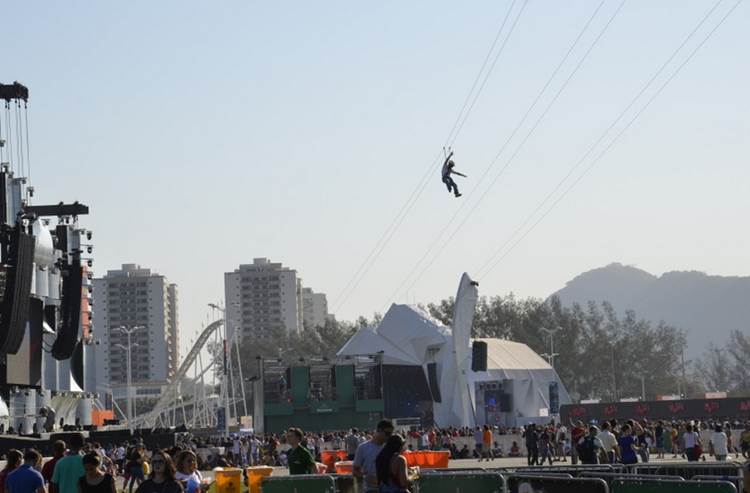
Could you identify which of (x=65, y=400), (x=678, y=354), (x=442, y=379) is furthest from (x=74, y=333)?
(x=678, y=354)

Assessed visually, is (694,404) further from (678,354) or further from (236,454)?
(678,354)

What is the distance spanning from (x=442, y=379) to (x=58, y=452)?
77.6m

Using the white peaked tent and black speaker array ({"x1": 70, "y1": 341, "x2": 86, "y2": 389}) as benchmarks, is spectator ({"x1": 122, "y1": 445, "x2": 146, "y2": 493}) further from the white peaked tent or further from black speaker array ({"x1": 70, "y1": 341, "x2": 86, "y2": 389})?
the white peaked tent

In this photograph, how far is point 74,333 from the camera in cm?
6247

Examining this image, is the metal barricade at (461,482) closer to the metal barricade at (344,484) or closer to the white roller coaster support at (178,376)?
the metal barricade at (344,484)

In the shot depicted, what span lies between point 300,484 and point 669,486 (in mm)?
6078

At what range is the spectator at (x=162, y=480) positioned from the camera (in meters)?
13.0

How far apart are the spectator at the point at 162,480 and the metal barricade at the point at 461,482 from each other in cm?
388

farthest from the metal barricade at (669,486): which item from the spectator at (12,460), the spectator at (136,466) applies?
the spectator at (136,466)

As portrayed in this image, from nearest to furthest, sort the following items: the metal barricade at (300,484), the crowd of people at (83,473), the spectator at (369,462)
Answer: the crowd of people at (83,473) → the spectator at (369,462) → the metal barricade at (300,484)

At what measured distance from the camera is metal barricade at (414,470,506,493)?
619 inches

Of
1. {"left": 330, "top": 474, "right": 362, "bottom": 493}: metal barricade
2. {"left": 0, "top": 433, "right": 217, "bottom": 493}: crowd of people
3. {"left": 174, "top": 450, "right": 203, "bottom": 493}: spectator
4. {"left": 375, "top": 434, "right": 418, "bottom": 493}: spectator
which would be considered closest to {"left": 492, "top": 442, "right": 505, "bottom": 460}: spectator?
{"left": 330, "top": 474, "right": 362, "bottom": 493}: metal barricade

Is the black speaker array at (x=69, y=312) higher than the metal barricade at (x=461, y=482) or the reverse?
higher

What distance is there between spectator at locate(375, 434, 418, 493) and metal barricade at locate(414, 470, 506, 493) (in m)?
1.39
